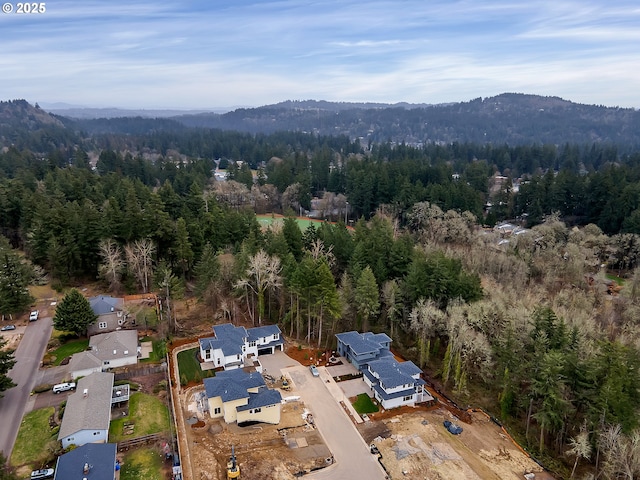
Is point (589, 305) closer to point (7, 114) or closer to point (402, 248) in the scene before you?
point (402, 248)

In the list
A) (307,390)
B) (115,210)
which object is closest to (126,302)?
(115,210)

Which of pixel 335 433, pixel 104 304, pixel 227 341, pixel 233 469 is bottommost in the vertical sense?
pixel 335 433

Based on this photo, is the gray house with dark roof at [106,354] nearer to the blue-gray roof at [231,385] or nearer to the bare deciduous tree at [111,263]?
the blue-gray roof at [231,385]

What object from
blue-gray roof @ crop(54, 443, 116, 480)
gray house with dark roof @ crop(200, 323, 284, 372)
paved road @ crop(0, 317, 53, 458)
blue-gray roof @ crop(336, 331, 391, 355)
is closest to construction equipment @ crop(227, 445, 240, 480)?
blue-gray roof @ crop(54, 443, 116, 480)

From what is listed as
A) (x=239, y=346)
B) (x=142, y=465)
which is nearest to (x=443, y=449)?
(x=239, y=346)

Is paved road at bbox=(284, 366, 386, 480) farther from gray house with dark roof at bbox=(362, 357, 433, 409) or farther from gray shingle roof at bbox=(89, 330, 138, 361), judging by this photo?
gray shingle roof at bbox=(89, 330, 138, 361)

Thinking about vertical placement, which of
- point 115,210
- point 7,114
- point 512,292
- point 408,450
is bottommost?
point 408,450

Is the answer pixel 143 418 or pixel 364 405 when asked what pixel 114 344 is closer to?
pixel 143 418
